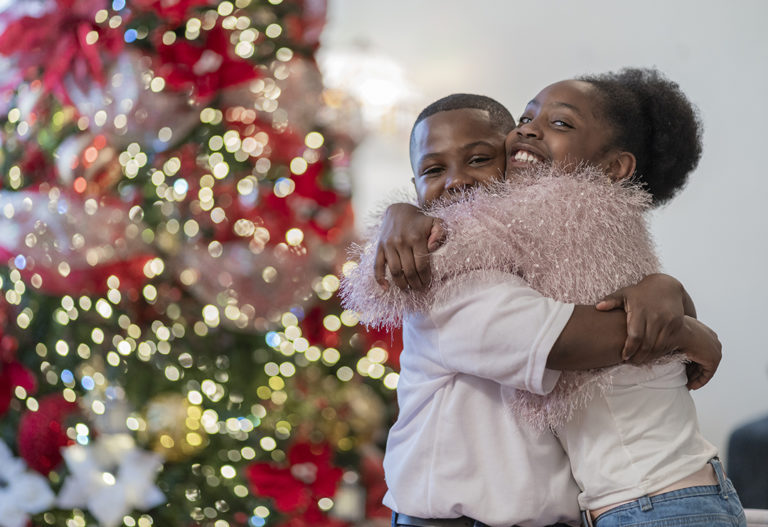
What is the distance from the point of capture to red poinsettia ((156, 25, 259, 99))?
1805 millimetres

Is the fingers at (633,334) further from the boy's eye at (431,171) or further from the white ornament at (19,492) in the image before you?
the white ornament at (19,492)

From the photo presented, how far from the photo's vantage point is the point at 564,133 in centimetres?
111

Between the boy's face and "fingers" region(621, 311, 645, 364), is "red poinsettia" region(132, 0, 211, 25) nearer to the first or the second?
the boy's face

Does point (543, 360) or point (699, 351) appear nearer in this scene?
point (543, 360)

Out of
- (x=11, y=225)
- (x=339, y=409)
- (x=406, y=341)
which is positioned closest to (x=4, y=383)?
(x=11, y=225)

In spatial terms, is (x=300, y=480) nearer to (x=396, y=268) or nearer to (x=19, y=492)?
(x=19, y=492)

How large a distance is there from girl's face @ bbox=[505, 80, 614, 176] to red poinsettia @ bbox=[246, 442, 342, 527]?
0.91m

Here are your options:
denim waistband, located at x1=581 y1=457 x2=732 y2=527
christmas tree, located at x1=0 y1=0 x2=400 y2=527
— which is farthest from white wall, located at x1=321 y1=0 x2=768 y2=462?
denim waistband, located at x1=581 y1=457 x2=732 y2=527

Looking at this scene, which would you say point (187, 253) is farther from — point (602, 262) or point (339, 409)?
point (602, 262)

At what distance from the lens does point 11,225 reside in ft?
6.47

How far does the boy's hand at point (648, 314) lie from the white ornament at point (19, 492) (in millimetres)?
1589

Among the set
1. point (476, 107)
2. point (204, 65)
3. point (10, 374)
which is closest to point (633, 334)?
point (476, 107)

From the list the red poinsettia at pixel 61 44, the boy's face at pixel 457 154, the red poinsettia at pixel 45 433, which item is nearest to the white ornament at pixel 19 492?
the red poinsettia at pixel 45 433

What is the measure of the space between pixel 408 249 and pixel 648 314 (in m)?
0.29
